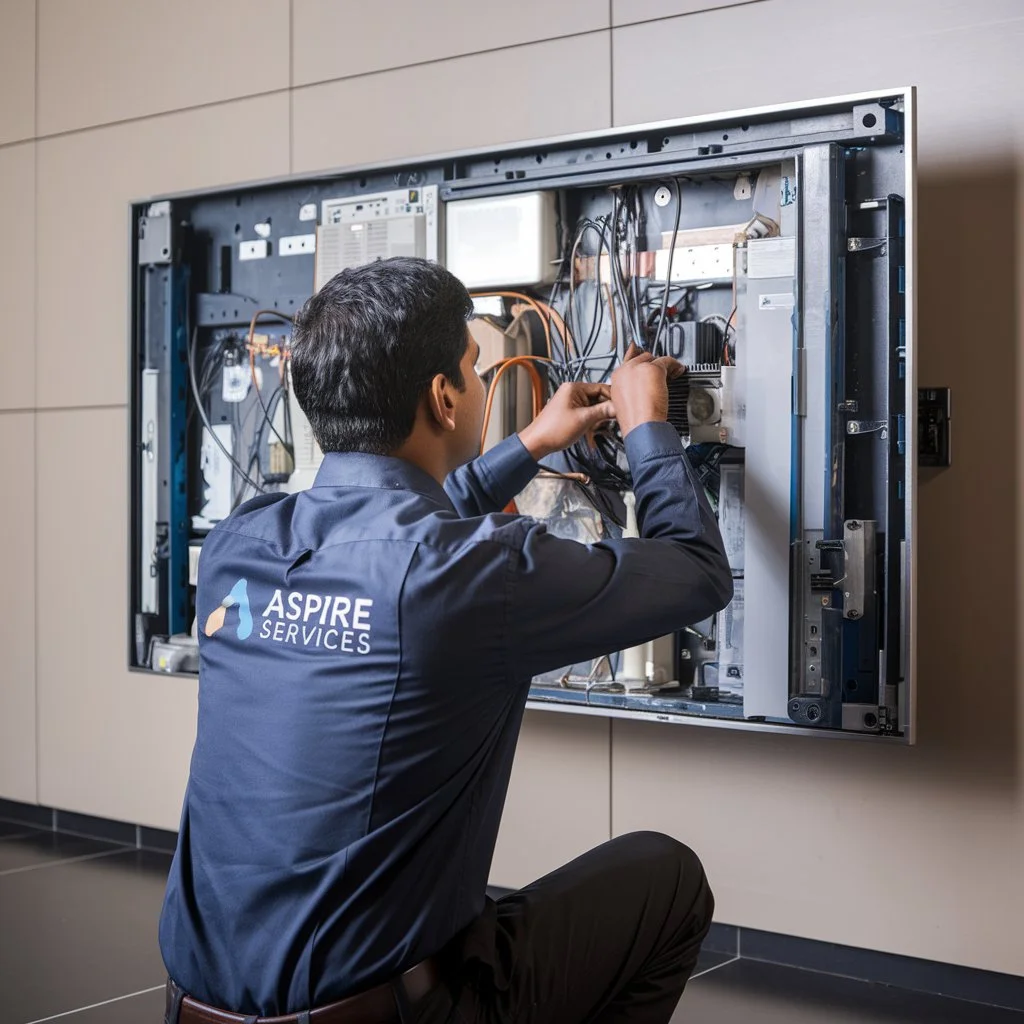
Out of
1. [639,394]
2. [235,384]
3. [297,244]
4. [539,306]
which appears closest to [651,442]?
[639,394]

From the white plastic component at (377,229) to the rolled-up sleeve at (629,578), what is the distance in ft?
3.85

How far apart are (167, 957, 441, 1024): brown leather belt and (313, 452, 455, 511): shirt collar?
0.60 m

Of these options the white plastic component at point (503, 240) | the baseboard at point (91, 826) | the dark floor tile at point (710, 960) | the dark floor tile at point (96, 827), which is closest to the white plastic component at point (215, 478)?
the white plastic component at point (503, 240)

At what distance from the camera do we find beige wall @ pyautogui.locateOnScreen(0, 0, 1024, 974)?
2.52m

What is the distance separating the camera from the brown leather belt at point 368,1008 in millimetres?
1449

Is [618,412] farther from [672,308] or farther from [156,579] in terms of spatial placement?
[156,579]

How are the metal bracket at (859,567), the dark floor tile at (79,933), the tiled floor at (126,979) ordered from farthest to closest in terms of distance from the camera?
the dark floor tile at (79,933), the tiled floor at (126,979), the metal bracket at (859,567)

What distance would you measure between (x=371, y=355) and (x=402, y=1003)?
825 mm

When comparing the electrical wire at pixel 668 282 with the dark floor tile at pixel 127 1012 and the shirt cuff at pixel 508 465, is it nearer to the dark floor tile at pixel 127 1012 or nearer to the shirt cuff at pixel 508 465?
the shirt cuff at pixel 508 465

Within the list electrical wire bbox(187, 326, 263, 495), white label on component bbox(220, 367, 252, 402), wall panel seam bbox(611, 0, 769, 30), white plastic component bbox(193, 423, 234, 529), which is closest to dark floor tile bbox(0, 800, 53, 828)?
white plastic component bbox(193, 423, 234, 529)

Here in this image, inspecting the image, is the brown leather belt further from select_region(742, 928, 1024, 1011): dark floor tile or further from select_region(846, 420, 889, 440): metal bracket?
select_region(742, 928, 1024, 1011): dark floor tile

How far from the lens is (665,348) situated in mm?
2717

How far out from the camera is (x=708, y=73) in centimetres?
285

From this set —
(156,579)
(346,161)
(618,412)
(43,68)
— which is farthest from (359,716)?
(43,68)
